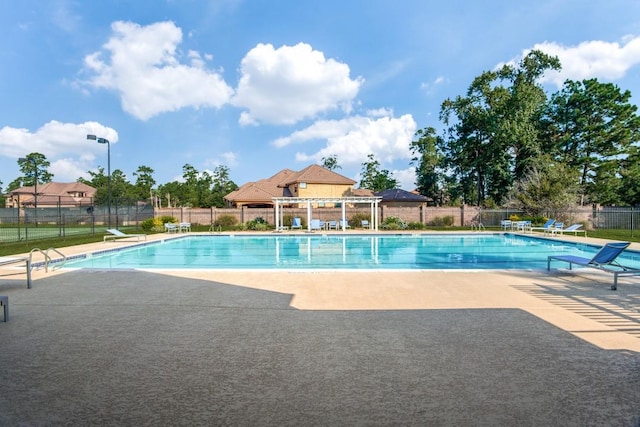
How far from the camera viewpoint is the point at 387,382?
123 inches

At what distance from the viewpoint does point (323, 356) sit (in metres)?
3.72

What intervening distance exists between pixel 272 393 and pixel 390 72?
2633cm

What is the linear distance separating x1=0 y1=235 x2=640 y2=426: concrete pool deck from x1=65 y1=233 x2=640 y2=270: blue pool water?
5100 millimetres

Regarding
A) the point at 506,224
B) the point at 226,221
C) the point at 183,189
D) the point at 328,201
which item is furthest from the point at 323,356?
the point at 183,189

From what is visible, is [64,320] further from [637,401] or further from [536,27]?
[536,27]

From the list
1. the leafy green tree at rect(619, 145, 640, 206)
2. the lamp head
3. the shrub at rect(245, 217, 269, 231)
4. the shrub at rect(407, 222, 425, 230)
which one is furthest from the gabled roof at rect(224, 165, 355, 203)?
the leafy green tree at rect(619, 145, 640, 206)

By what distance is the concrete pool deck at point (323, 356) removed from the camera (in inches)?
104

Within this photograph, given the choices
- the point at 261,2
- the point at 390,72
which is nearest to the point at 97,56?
the point at 261,2

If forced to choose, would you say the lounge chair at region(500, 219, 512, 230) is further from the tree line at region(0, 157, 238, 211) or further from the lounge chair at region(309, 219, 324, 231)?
the tree line at region(0, 157, 238, 211)

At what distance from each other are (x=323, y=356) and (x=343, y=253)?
11.5m

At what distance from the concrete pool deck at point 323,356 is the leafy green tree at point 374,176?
49.1 m

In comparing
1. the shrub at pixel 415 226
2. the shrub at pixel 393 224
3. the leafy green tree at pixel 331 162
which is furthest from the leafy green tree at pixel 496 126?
the leafy green tree at pixel 331 162

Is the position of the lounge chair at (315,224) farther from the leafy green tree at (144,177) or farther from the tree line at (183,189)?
the leafy green tree at (144,177)

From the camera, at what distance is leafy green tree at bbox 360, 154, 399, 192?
55619 mm
